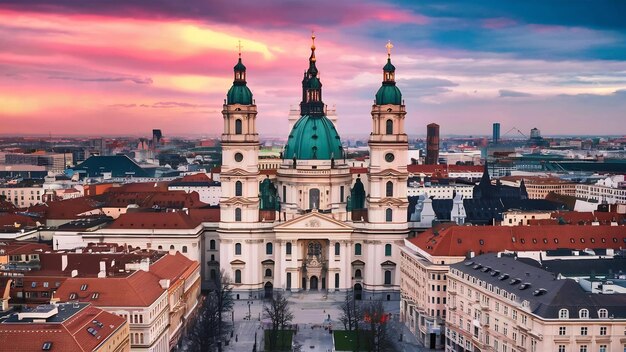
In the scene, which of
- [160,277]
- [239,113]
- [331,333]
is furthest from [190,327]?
[239,113]

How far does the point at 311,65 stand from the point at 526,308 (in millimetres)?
81516

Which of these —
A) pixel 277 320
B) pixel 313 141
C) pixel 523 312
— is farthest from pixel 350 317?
pixel 313 141

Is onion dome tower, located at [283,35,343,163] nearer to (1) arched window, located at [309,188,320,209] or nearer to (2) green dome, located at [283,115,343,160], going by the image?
(2) green dome, located at [283,115,343,160]

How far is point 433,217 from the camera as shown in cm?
13238

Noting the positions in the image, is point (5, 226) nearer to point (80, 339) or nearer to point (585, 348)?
point (80, 339)

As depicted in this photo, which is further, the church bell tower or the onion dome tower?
the onion dome tower

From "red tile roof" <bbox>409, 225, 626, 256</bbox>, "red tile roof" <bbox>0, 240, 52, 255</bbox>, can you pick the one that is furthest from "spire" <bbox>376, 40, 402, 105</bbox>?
"red tile roof" <bbox>0, 240, 52, 255</bbox>

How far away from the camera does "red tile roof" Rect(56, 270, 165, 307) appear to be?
80.5 metres

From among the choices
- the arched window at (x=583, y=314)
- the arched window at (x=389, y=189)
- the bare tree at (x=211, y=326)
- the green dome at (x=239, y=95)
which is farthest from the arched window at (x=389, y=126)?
the arched window at (x=583, y=314)

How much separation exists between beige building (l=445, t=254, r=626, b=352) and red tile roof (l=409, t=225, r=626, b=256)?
8.23 metres

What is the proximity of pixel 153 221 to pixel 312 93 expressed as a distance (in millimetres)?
35037

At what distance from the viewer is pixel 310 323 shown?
110 m

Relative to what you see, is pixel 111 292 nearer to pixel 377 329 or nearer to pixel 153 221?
pixel 377 329

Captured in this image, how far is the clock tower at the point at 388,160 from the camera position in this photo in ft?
417
